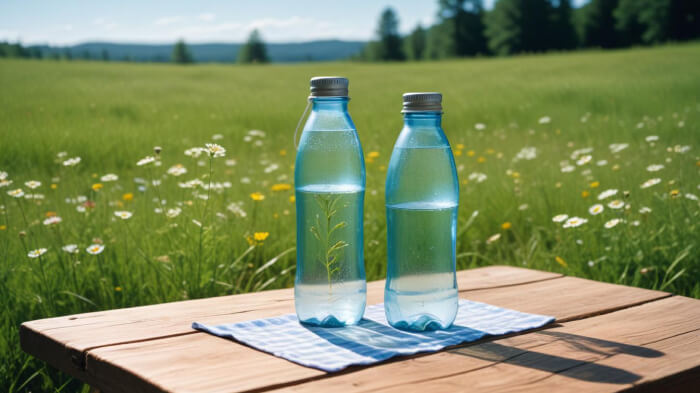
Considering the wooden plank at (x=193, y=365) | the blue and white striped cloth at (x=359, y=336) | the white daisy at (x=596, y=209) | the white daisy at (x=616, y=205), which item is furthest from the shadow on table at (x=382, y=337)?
the white daisy at (x=616, y=205)

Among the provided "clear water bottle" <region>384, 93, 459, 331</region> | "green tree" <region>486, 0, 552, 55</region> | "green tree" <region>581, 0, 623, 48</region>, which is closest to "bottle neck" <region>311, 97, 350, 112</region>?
"clear water bottle" <region>384, 93, 459, 331</region>

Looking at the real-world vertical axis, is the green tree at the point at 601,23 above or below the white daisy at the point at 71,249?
above

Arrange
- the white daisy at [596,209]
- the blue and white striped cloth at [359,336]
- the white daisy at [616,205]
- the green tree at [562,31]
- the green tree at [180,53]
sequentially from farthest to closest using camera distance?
the green tree at [180,53], the green tree at [562,31], the white daisy at [616,205], the white daisy at [596,209], the blue and white striped cloth at [359,336]

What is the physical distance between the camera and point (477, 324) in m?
1.32

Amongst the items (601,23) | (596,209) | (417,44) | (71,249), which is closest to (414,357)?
(71,249)

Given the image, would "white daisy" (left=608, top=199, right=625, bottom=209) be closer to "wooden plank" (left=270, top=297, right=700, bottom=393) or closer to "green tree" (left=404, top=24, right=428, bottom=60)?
"wooden plank" (left=270, top=297, right=700, bottom=393)

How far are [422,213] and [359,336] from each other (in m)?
0.25

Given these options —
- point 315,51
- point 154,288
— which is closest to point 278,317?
point 154,288

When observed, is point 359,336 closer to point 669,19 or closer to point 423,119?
point 423,119

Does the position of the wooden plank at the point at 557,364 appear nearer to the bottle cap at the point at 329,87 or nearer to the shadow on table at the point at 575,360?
the shadow on table at the point at 575,360

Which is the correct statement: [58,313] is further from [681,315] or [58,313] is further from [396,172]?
[681,315]

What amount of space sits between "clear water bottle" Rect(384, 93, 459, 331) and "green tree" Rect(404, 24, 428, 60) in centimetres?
5712

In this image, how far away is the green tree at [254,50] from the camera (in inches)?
3157

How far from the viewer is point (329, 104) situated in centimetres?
121
